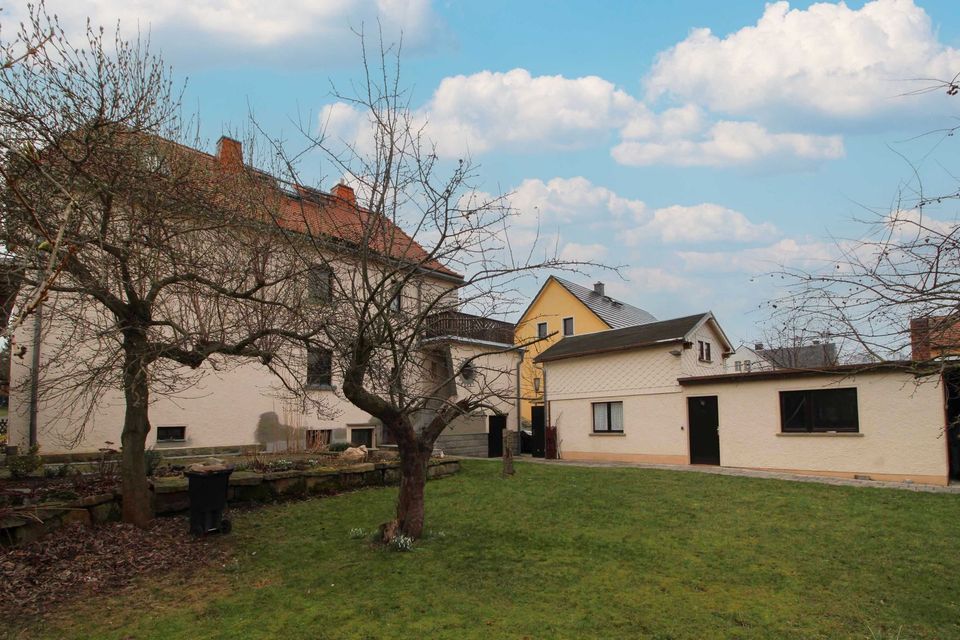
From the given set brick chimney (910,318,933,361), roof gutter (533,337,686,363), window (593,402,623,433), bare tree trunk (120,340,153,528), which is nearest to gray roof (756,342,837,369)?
brick chimney (910,318,933,361)

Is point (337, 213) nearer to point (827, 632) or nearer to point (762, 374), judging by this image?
point (827, 632)

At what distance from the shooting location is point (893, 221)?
4.25 m

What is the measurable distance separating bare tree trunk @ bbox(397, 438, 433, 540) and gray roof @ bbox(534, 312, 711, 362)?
42.3ft

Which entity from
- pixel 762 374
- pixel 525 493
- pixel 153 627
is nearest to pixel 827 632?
pixel 153 627

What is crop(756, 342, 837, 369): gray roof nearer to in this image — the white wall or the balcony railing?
the balcony railing

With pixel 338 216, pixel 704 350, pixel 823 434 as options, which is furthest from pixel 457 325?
pixel 704 350

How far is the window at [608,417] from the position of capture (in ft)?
64.3

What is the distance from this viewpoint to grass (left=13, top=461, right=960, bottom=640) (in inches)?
183

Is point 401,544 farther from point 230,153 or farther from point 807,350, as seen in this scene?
point 807,350

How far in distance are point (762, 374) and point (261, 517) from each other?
1280cm

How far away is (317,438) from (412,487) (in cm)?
916

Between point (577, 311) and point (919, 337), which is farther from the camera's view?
point (577, 311)

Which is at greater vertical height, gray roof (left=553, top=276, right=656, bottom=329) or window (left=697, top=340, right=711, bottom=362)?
gray roof (left=553, top=276, right=656, bottom=329)

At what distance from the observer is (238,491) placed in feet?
29.8
